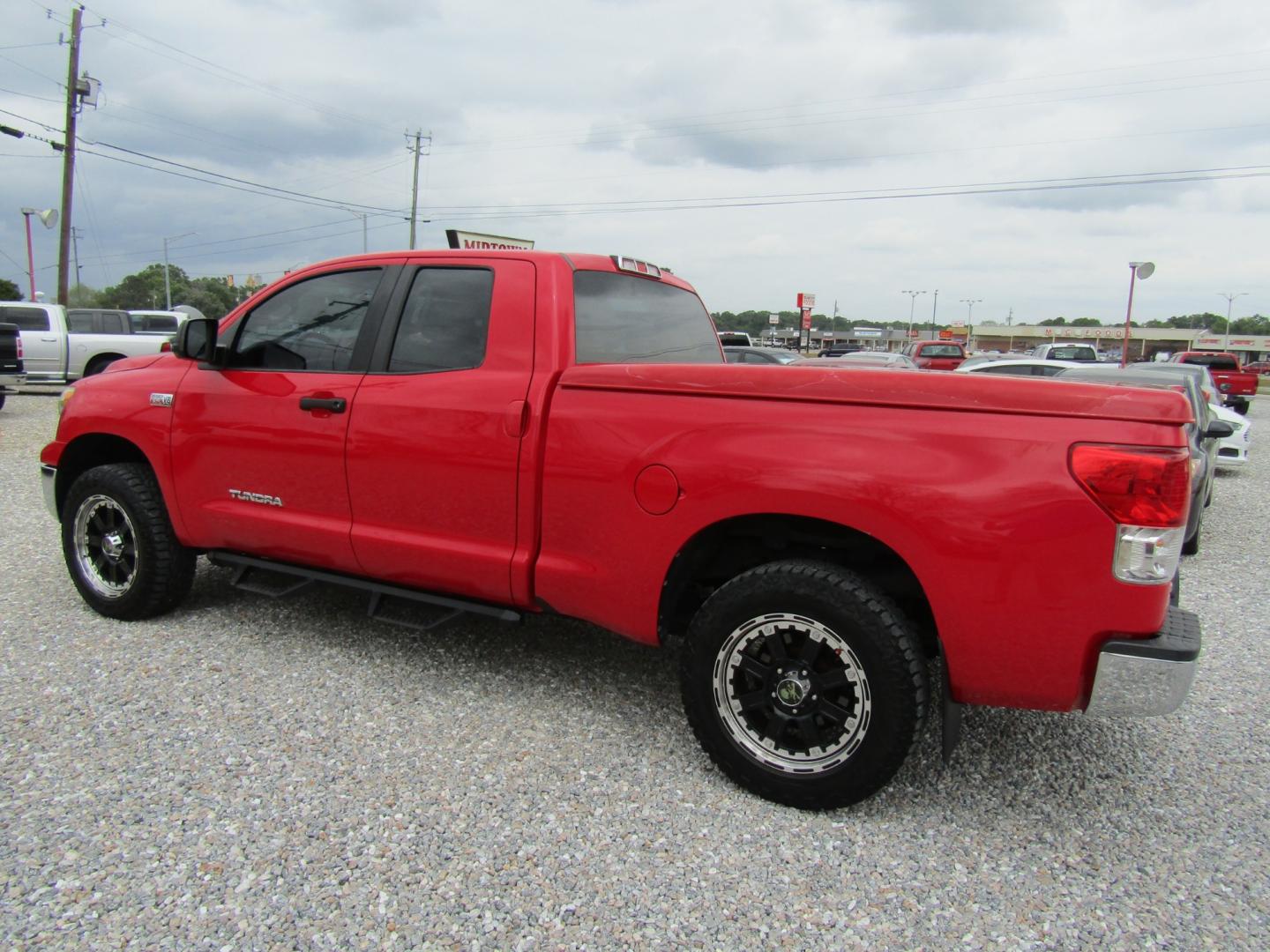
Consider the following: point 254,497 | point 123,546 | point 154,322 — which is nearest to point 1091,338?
point 154,322

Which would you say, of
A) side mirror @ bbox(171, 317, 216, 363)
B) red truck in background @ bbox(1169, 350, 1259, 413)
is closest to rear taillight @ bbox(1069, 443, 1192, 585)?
side mirror @ bbox(171, 317, 216, 363)

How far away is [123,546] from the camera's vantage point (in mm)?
4152

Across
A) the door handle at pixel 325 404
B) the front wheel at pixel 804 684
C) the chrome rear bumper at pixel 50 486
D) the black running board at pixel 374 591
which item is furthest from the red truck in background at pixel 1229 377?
the chrome rear bumper at pixel 50 486

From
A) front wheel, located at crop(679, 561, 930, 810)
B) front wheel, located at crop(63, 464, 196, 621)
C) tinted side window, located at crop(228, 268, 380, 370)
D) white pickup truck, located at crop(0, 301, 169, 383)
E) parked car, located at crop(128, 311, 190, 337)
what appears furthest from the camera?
parked car, located at crop(128, 311, 190, 337)

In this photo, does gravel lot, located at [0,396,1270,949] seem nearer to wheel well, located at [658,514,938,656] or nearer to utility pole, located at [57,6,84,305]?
wheel well, located at [658,514,938,656]

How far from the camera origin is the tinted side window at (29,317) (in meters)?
15.6

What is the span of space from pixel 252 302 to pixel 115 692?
1.83 m

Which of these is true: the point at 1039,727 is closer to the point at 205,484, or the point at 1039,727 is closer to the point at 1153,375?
the point at 205,484

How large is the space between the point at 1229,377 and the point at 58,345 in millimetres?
26089

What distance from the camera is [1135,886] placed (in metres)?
2.36

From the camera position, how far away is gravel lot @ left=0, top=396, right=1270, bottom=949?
7.13ft

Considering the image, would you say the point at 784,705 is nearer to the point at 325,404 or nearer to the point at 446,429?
the point at 446,429

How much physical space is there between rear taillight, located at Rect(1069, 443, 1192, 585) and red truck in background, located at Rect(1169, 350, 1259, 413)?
2145cm

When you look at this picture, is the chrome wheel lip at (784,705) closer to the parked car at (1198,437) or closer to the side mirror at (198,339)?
the side mirror at (198,339)
